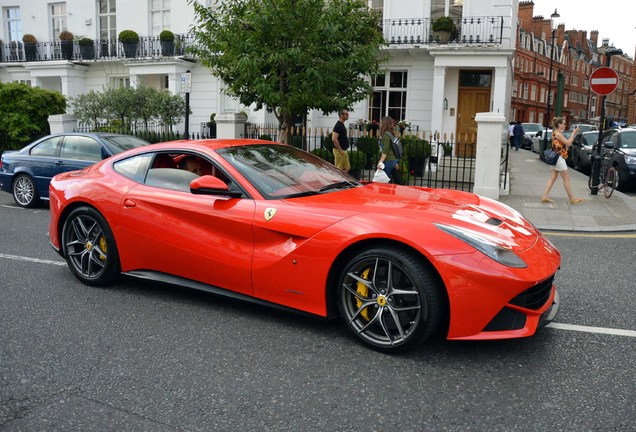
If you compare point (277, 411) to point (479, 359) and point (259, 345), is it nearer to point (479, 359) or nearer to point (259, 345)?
point (259, 345)

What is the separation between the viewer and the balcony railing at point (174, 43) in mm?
20594

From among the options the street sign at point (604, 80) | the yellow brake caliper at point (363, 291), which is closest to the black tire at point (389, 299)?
the yellow brake caliper at point (363, 291)

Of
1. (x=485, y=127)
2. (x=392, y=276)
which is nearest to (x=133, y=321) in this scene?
(x=392, y=276)

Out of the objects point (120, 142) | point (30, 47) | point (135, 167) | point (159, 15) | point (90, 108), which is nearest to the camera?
point (135, 167)

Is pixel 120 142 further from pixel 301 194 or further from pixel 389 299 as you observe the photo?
pixel 389 299

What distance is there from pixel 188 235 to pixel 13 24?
31.9 metres

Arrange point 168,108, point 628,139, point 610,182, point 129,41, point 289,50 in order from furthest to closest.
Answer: point 129,41
point 168,108
point 628,139
point 610,182
point 289,50

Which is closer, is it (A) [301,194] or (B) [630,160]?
(A) [301,194]

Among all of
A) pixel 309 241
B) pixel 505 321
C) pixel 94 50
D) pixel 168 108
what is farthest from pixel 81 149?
pixel 94 50

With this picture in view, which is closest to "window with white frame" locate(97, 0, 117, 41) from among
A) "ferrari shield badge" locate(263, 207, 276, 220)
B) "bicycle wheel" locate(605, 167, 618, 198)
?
"bicycle wheel" locate(605, 167, 618, 198)

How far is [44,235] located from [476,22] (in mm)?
17707

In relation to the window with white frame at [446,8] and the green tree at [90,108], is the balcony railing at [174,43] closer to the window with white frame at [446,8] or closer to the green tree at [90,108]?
the window with white frame at [446,8]

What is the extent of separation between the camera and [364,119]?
22.3 metres

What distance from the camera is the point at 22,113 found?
1850 cm
